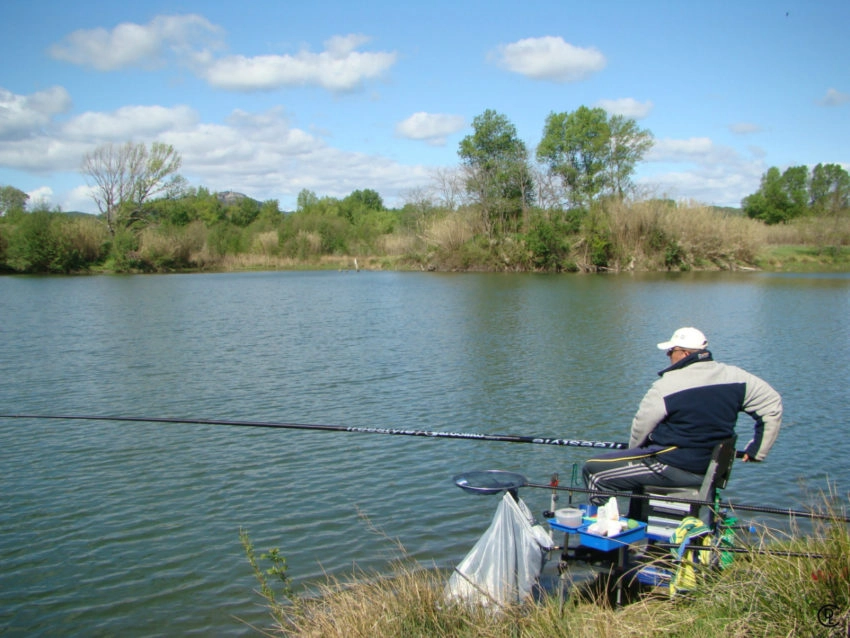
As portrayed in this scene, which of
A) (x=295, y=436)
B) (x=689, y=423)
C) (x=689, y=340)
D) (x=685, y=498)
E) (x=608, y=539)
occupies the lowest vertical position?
(x=295, y=436)

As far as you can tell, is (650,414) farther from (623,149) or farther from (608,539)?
(623,149)

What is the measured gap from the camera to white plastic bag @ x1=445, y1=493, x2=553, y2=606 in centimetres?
445

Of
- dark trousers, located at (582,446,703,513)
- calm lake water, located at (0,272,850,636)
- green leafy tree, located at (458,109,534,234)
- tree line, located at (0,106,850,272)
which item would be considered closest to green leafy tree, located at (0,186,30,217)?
tree line, located at (0,106,850,272)

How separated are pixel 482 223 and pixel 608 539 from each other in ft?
174

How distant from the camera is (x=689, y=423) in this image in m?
4.93

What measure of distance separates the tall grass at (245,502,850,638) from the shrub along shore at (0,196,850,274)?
49420mm

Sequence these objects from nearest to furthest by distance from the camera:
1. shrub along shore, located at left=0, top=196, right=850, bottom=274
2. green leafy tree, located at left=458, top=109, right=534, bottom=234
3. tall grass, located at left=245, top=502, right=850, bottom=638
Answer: tall grass, located at left=245, top=502, right=850, bottom=638, shrub along shore, located at left=0, top=196, right=850, bottom=274, green leafy tree, located at left=458, top=109, right=534, bottom=234

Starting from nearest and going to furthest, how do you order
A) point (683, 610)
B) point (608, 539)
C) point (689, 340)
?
point (683, 610) < point (608, 539) < point (689, 340)

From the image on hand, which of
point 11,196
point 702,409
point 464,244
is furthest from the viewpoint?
point 11,196

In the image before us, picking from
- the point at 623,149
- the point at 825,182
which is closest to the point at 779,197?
the point at 825,182

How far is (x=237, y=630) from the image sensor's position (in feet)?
17.8

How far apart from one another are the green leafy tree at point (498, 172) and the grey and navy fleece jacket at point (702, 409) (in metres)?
51.4

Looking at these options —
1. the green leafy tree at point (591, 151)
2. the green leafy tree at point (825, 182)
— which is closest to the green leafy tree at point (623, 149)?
the green leafy tree at point (591, 151)

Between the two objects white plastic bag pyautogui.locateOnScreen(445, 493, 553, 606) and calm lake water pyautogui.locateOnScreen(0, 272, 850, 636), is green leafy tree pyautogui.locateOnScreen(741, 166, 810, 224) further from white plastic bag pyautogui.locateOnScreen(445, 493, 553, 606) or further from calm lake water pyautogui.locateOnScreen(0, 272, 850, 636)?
white plastic bag pyautogui.locateOnScreen(445, 493, 553, 606)
